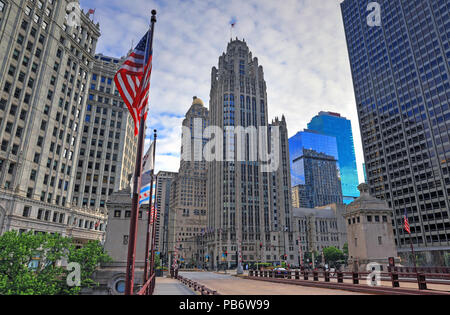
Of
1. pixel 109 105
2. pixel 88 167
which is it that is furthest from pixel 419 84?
pixel 88 167

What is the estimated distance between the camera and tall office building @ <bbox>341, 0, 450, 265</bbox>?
99500mm

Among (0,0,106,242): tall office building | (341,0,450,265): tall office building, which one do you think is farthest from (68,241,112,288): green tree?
(341,0,450,265): tall office building

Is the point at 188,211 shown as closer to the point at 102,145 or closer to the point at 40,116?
the point at 102,145

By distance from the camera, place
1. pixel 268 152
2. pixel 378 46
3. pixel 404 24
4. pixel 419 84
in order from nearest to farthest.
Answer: pixel 419 84
pixel 404 24
pixel 378 46
pixel 268 152

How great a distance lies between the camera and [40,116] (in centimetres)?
5794

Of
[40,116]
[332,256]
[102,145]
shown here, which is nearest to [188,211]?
[332,256]

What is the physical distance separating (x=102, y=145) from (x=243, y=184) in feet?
228

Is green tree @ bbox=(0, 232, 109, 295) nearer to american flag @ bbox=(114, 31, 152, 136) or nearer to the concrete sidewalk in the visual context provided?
the concrete sidewalk

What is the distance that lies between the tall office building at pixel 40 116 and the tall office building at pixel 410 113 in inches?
4109

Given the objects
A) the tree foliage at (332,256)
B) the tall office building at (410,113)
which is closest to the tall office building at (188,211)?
the tree foliage at (332,256)

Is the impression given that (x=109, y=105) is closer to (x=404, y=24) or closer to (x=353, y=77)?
(x=353, y=77)

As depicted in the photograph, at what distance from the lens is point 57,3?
65.6 meters

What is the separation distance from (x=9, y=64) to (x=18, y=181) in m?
21.0

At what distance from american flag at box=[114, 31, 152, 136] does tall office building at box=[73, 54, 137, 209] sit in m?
76.5
